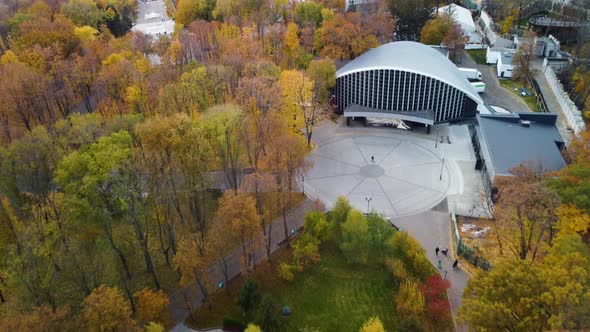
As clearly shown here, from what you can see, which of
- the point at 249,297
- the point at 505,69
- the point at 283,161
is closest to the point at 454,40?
the point at 505,69

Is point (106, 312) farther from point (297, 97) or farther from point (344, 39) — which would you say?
point (344, 39)

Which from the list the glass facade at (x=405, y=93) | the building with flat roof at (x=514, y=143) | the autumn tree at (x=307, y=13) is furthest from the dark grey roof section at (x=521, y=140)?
the autumn tree at (x=307, y=13)

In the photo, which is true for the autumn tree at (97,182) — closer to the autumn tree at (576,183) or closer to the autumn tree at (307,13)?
the autumn tree at (576,183)

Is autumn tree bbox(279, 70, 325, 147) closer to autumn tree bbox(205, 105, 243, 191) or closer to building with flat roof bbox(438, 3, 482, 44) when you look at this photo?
autumn tree bbox(205, 105, 243, 191)

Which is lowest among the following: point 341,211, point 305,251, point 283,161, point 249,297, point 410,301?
point 410,301

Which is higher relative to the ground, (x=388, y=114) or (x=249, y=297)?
(x=388, y=114)

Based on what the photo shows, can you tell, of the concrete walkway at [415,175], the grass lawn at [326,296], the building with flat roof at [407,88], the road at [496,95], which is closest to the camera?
the grass lawn at [326,296]
